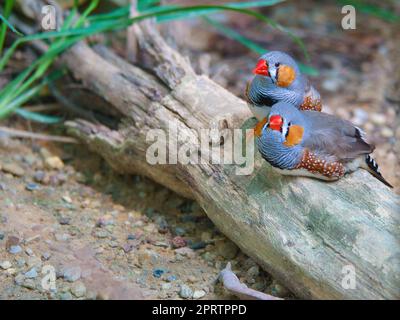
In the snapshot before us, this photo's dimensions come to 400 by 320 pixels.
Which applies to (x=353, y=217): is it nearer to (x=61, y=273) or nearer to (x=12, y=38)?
(x=61, y=273)

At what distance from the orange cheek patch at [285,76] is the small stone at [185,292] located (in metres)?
1.08

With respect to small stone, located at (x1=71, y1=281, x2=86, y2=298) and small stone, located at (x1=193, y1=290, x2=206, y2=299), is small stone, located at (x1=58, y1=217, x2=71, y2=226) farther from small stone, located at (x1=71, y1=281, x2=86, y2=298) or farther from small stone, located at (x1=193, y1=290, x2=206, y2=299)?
small stone, located at (x1=193, y1=290, x2=206, y2=299)

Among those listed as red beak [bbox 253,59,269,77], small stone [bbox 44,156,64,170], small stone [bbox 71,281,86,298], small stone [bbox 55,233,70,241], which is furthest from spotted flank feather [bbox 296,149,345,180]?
small stone [bbox 44,156,64,170]

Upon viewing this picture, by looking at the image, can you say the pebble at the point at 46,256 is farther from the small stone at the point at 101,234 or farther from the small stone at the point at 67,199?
the small stone at the point at 67,199

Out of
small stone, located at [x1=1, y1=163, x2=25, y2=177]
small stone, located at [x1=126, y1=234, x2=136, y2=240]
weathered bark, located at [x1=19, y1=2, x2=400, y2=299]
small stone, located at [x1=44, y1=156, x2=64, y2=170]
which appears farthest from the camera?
small stone, located at [x1=44, y1=156, x2=64, y2=170]

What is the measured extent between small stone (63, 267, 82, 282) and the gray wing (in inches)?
46.8

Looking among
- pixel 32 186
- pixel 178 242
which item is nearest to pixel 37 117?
pixel 32 186

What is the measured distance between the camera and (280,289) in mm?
2676

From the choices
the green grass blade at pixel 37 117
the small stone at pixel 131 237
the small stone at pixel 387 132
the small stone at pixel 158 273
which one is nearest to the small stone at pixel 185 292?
the small stone at pixel 158 273

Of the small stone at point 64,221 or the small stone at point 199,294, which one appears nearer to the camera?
the small stone at point 199,294

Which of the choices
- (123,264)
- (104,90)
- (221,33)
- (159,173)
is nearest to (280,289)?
(123,264)

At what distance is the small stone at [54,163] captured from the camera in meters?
3.77

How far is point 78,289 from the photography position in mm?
2635

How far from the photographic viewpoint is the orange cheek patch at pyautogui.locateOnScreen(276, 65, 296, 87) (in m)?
2.90
